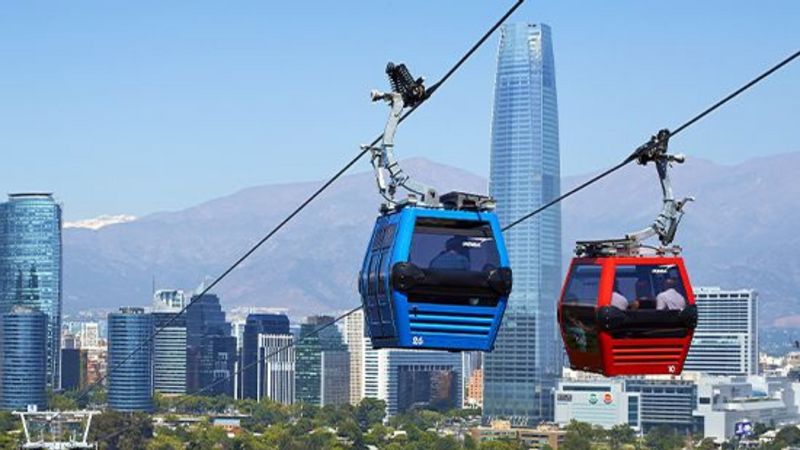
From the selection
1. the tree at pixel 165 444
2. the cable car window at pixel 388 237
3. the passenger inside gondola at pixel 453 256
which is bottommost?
the tree at pixel 165 444

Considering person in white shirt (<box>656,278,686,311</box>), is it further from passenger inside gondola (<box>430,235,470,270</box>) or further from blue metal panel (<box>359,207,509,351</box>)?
passenger inside gondola (<box>430,235,470,270</box>)

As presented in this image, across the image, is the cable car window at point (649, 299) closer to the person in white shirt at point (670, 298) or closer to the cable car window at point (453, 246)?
the person in white shirt at point (670, 298)

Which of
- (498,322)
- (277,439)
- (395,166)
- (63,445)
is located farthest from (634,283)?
(277,439)

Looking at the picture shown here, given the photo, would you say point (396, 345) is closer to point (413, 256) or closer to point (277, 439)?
point (413, 256)

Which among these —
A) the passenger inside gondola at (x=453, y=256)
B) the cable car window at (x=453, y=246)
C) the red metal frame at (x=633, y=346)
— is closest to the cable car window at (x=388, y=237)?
the cable car window at (x=453, y=246)

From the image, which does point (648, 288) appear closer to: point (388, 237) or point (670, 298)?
point (670, 298)

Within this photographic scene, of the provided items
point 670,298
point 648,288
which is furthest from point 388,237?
point 670,298
